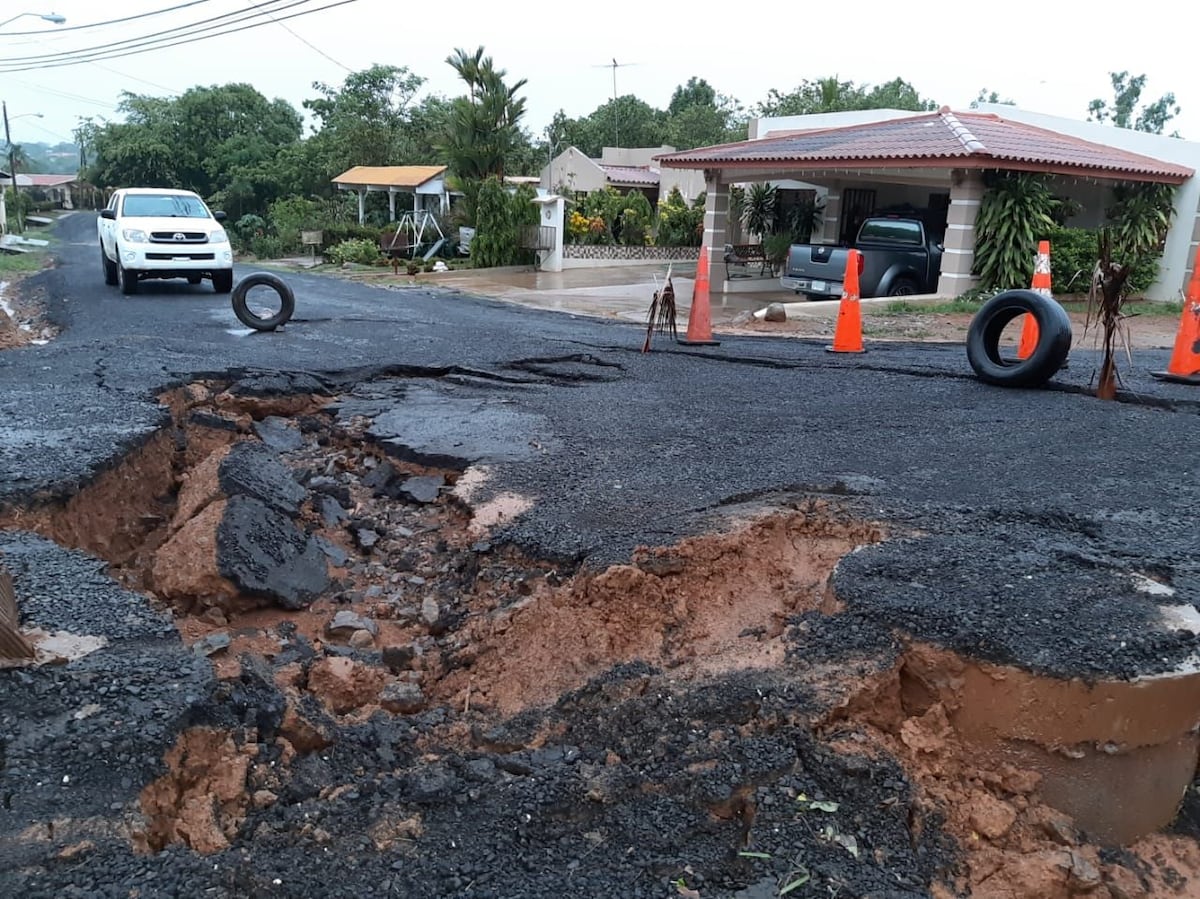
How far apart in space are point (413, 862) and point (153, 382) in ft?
20.7

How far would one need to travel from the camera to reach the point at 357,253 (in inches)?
1086

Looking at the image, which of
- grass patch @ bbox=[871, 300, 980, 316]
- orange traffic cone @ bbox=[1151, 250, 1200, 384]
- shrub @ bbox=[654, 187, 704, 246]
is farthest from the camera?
shrub @ bbox=[654, 187, 704, 246]

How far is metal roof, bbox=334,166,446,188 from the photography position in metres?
31.5

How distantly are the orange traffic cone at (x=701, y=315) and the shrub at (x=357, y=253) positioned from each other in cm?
1848

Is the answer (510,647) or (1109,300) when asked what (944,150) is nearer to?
(1109,300)

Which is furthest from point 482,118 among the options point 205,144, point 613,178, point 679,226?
point 205,144

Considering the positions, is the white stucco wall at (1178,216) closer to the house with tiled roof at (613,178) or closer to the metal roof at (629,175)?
the house with tiled roof at (613,178)

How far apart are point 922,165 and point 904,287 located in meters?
2.36

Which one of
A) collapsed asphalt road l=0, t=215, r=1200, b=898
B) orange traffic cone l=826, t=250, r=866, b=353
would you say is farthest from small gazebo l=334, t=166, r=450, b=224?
collapsed asphalt road l=0, t=215, r=1200, b=898

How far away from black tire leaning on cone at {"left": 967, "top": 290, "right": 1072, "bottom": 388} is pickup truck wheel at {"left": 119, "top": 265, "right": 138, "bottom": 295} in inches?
515

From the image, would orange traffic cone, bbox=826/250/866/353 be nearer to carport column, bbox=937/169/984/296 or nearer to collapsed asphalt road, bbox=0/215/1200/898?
collapsed asphalt road, bbox=0/215/1200/898

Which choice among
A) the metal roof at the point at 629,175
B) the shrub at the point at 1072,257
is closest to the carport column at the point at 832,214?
the shrub at the point at 1072,257

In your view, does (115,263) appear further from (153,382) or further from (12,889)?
(12,889)

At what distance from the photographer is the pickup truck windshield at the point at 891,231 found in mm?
17172
